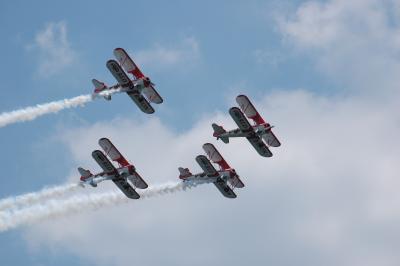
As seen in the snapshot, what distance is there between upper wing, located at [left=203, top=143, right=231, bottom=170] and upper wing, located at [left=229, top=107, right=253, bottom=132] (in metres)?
6.20

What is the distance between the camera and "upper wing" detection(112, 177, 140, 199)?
111562mm

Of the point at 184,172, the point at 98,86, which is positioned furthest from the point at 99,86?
the point at 184,172

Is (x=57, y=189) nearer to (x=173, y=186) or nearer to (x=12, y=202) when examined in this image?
(x=12, y=202)

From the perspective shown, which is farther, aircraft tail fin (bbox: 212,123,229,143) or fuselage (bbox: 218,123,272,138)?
aircraft tail fin (bbox: 212,123,229,143)

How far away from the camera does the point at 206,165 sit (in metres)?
114

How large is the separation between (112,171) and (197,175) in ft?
32.9

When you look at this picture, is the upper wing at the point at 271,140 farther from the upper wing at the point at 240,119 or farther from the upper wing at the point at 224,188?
the upper wing at the point at 224,188

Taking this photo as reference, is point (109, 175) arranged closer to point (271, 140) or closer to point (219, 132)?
point (219, 132)

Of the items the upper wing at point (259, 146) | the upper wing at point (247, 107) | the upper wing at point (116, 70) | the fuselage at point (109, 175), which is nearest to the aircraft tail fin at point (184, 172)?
the fuselage at point (109, 175)

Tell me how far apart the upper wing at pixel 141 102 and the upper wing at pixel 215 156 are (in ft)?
28.3

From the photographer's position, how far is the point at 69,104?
11294 cm

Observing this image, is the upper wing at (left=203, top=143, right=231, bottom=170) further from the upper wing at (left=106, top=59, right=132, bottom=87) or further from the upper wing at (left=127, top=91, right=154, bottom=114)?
the upper wing at (left=106, top=59, right=132, bottom=87)

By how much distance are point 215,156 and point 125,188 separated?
1135cm

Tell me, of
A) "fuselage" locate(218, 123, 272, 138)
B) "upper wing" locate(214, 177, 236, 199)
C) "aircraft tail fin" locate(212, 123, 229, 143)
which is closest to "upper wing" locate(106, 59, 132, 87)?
"aircraft tail fin" locate(212, 123, 229, 143)
